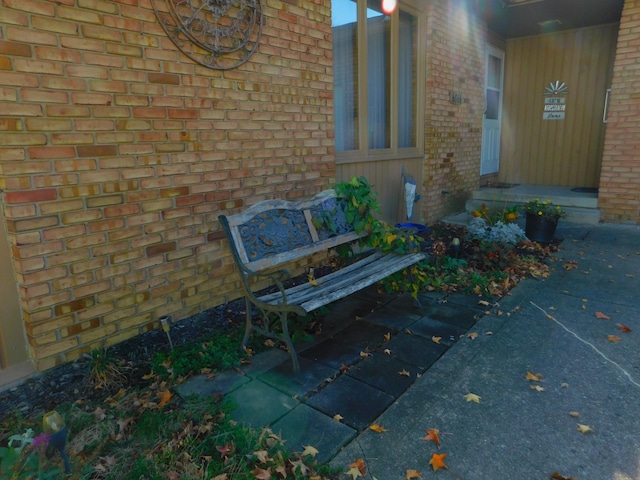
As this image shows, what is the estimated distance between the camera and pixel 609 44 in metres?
7.14

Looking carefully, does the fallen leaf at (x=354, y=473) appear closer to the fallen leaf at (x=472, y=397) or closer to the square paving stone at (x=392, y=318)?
the fallen leaf at (x=472, y=397)

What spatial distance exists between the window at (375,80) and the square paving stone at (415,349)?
7.73 feet

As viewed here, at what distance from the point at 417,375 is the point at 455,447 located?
63cm

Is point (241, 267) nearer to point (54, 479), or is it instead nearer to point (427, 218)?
point (54, 479)

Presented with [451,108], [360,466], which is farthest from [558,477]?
[451,108]

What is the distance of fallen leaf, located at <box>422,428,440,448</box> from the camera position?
202 centimetres

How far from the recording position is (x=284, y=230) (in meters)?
3.15

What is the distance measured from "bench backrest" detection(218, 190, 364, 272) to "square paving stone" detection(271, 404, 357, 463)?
3.32 ft

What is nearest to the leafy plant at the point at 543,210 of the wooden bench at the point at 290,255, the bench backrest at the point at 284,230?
the wooden bench at the point at 290,255

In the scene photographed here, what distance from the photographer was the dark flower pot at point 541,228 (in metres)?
5.48

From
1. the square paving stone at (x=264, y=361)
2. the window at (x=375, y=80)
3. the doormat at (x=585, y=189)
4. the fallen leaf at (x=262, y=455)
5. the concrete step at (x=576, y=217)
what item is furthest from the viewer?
the doormat at (x=585, y=189)

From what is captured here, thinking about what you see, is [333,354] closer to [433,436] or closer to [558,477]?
[433,436]

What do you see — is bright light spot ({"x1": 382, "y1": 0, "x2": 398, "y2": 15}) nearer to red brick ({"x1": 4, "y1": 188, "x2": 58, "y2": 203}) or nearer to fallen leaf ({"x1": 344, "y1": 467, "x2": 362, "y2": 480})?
red brick ({"x1": 4, "y1": 188, "x2": 58, "y2": 203})

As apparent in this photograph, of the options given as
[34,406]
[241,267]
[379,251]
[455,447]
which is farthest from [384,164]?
[34,406]
